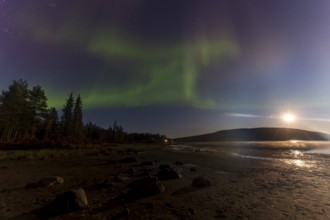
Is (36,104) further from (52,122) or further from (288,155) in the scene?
(288,155)

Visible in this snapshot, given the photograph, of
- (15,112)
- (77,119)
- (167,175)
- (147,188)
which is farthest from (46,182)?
(77,119)

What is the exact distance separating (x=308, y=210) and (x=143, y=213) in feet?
23.6

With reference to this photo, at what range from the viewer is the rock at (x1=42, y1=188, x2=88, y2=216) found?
364 inches

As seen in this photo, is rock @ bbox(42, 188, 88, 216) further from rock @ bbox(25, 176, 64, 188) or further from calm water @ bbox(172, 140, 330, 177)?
calm water @ bbox(172, 140, 330, 177)

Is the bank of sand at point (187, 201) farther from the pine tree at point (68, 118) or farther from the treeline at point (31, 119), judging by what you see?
the pine tree at point (68, 118)

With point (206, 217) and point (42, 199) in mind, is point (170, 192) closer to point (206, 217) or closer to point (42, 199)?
point (206, 217)

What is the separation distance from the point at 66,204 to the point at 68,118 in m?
96.5

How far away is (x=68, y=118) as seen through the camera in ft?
325

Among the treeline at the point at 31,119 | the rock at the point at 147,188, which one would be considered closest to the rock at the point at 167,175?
the rock at the point at 147,188

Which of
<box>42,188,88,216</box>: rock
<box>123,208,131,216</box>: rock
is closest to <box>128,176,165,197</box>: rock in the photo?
<box>123,208,131,216</box>: rock

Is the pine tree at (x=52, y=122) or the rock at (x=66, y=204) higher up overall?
the pine tree at (x=52, y=122)

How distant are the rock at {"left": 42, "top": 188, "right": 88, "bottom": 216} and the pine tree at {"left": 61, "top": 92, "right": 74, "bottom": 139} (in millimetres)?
89121

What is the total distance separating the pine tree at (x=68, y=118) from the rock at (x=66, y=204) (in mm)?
89121

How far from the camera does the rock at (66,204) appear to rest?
924 cm
